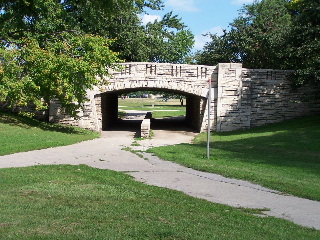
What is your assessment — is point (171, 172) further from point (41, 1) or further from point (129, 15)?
point (129, 15)

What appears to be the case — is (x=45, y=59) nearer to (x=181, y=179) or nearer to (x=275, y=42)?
(x=181, y=179)

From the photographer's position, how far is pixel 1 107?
25.5 metres

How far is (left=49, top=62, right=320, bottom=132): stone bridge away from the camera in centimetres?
2505

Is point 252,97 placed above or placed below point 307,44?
below

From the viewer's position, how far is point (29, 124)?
898 inches

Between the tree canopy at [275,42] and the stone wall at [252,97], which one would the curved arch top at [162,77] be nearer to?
the stone wall at [252,97]

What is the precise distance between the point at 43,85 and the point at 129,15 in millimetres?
14303

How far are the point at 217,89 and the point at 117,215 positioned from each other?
783 inches

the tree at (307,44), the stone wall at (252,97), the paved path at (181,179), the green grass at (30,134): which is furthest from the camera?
the stone wall at (252,97)

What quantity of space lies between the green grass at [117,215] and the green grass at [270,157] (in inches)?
107

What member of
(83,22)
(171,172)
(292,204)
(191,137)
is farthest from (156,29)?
(292,204)

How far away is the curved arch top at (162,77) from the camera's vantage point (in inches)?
984

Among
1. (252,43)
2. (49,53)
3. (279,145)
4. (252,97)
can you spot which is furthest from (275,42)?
(49,53)

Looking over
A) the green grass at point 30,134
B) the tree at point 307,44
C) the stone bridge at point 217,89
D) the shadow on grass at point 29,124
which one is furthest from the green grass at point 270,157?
the shadow on grass at point 29,124
